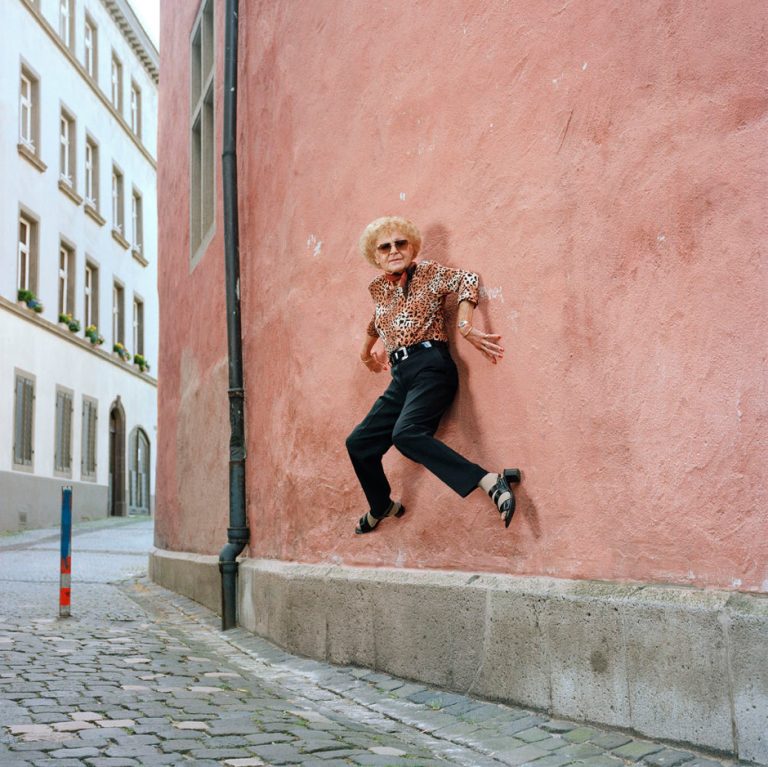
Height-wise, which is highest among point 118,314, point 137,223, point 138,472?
point 137,223

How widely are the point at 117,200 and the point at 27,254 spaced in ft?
25.6

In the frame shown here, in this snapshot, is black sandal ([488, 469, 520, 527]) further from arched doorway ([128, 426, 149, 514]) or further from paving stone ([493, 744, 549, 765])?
arched doorway ([128, 426, 149, 514])

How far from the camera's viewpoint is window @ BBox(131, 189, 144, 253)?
105ft

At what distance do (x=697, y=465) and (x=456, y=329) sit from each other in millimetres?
1688

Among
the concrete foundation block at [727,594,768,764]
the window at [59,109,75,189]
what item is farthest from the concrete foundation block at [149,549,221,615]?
the window at [59,109,75,189]

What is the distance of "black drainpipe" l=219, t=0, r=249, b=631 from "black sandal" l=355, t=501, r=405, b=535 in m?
2.01

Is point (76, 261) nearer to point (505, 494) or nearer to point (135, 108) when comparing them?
point (135, 108)

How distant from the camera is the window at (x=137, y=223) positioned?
105ft

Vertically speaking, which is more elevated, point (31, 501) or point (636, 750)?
point (31, 501)

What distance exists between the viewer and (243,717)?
180 inches

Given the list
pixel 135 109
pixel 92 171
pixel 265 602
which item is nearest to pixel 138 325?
pixel 92 171

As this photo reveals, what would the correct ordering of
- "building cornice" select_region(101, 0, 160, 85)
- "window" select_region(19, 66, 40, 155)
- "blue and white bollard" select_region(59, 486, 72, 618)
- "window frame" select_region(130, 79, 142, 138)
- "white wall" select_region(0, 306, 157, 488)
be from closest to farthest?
1. "blue and white bollard" select_region(59, 486, 72, 618)
2. "white wall" select_region(0, 306, 157, 488)
3. "window" select_region(19, 66, 40, 155)
4. "building cornice" select_region(101, 0, 160, 85)
5. "window frame" select_region(130, 79, 142, 138)

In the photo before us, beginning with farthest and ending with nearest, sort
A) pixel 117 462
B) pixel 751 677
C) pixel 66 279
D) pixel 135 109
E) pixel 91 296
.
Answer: pixel 135 109, pixel 117 462, pixel 91 296, pixel 66 279, pixel 751 677

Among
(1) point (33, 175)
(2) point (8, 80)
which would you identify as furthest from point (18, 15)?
(1) point (33, 175)
